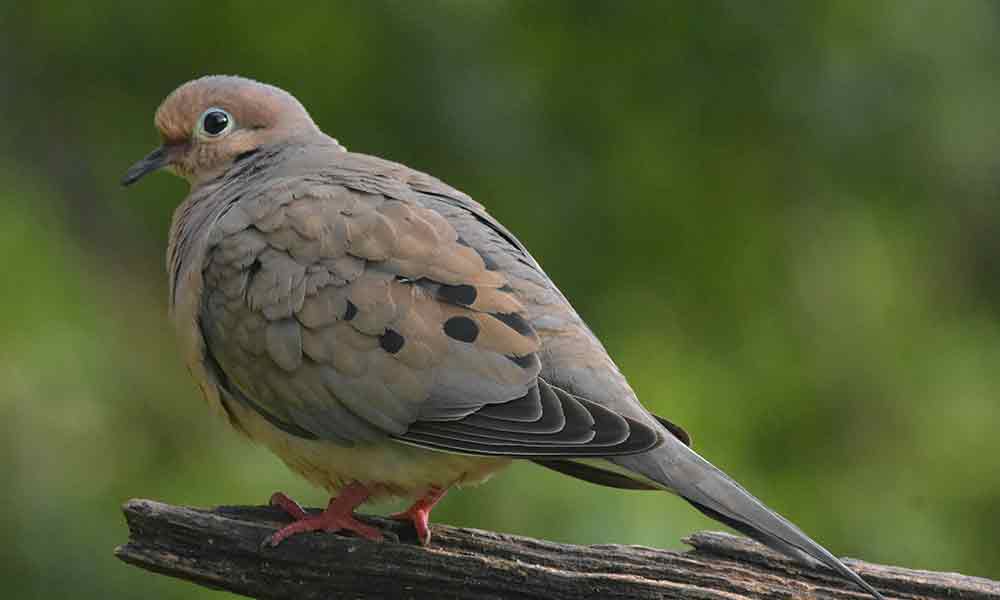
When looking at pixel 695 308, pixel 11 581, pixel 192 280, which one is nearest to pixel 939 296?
pixel 695 308

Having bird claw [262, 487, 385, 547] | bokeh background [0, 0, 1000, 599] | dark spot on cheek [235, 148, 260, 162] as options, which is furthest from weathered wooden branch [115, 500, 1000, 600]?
dark spot on cheek [235, 148, 260, 162]

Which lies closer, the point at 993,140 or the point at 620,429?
the point at 620,429

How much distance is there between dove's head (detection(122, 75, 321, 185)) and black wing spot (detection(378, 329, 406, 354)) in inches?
43.8

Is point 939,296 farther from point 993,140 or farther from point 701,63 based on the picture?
point 701,63

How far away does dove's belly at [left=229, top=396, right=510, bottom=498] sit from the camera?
3.79m

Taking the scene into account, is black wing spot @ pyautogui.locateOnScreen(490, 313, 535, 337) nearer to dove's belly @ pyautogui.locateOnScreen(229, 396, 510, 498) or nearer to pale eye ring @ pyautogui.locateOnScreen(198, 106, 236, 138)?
dove's belly @ pyautogui.locateOnScreen(229, 396, 510, 498)

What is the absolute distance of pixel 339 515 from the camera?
12.8ft

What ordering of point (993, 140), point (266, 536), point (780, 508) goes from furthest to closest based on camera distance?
1. point (993, 140)
2. point (780, 508)
3. point (266, 536)

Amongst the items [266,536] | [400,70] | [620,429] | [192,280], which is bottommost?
[266,536]

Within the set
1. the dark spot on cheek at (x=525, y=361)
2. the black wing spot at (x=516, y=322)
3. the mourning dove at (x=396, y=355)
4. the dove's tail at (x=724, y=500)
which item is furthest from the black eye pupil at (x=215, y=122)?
Answer: the dove's tail at (x=724, y=500)

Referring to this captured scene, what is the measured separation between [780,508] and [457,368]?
1.52 meters

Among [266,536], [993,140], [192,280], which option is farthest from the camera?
[993,140]

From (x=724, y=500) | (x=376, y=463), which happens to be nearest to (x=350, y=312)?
(x=376, y=463)

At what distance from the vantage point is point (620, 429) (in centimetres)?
351
